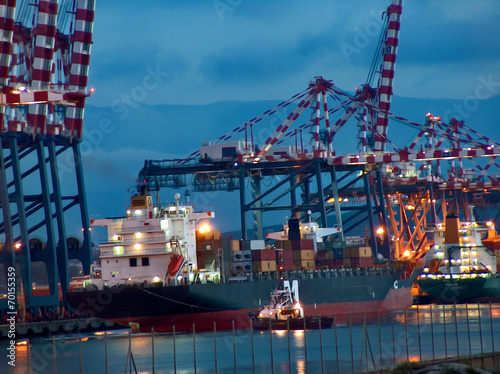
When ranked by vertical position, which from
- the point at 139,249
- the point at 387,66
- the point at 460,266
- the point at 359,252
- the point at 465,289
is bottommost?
the point at 465,289

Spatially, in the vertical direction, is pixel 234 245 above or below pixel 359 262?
above

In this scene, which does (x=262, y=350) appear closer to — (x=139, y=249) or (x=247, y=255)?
(x=139, y=249)

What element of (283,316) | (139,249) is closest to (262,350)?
(283,316)

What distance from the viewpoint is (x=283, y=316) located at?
5128cm

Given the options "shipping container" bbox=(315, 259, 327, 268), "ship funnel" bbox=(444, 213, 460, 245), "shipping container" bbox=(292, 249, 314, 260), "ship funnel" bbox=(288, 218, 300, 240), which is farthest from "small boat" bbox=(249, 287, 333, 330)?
"ship funnel" bbox=(444, 213, 460, 245)

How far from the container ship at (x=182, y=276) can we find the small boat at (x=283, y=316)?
32.6 inches

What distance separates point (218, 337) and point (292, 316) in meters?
4.33

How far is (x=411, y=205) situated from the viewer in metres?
113

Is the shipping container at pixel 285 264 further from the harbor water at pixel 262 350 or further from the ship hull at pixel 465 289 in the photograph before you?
the ship hull at pixel 465 289

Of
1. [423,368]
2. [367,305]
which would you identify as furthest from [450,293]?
[423,368]

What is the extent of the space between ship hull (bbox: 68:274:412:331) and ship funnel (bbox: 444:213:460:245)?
25.0m

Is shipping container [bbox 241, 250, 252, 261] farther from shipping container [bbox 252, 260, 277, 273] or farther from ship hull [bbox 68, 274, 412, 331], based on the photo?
ship hull [bbox 68, 274, 412, 331]

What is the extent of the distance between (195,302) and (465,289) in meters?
34.5

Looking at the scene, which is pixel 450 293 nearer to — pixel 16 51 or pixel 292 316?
pixel 292 316
